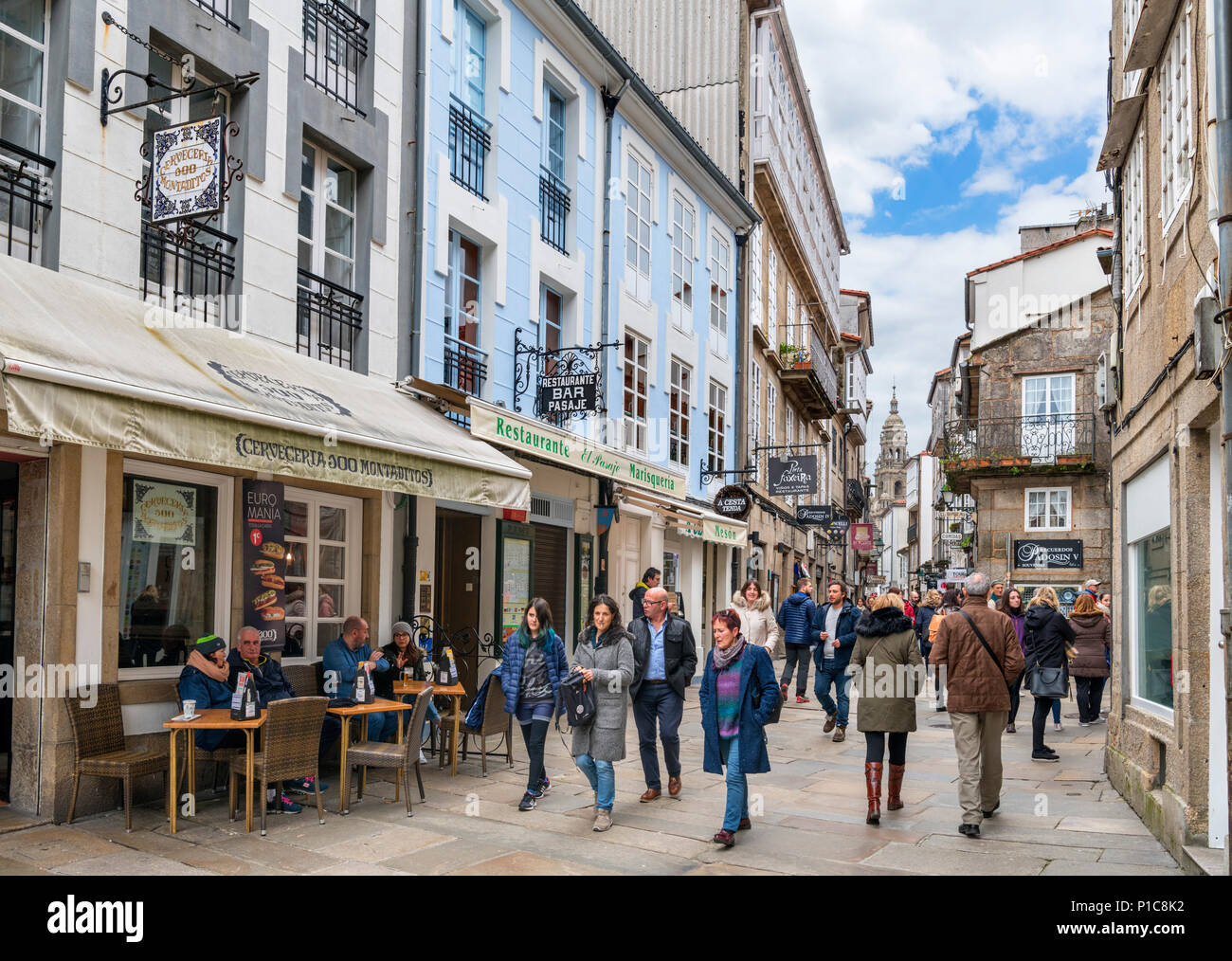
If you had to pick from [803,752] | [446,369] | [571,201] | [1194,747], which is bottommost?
[803,752]

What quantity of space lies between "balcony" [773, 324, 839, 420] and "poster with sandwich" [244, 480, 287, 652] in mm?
20591

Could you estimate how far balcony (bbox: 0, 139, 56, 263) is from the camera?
726 centimetres

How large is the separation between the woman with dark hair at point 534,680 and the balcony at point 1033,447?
21630mm

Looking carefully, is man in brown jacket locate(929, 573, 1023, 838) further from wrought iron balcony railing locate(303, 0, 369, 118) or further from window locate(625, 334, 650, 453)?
window locate(625, 334, 650, 453)

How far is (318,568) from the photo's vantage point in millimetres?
10453

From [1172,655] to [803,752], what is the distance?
5.22 meters

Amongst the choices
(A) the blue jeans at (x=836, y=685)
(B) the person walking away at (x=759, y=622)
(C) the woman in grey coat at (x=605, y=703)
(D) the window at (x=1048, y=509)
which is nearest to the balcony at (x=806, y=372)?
(D) the window at (x=1048, y=509)

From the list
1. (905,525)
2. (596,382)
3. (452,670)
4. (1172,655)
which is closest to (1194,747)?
(1172,655)

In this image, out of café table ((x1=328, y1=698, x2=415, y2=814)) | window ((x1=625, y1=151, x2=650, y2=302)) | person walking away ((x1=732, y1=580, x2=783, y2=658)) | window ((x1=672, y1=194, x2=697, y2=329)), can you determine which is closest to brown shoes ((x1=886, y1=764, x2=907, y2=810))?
person walking away ((x1=732, y1=580, x2=783, y2=658))

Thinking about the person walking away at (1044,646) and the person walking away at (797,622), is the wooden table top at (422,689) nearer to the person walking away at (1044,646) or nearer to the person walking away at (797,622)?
the person walking away at (797,622)

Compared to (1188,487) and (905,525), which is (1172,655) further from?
(905,525)

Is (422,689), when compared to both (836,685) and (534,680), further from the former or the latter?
(836,685)

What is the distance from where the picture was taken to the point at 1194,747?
22.3 ft

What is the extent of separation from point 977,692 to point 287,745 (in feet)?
16.5
